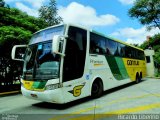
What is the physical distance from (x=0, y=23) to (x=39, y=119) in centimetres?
968

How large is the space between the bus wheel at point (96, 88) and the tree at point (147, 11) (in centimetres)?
2961

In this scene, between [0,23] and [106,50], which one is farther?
[0,23]

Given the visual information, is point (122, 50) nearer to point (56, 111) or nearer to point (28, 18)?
point (56, 111)

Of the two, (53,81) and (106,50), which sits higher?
(106,50)

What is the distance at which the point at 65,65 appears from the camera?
773cm

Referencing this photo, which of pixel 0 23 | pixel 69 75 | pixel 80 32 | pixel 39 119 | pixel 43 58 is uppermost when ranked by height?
pixel 0 23

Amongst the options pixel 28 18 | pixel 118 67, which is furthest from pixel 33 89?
pixel 28 18

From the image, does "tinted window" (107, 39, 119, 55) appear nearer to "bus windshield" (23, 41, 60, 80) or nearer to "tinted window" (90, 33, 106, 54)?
"tinted window" (90, 33, 106, 54)

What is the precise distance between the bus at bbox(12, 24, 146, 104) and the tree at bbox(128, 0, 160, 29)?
2834 cm

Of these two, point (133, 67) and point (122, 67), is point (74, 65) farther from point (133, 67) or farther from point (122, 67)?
point (133, 67)

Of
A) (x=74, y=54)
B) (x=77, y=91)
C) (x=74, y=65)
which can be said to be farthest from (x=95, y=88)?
(x=74, y=54)

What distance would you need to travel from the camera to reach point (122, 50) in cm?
1353

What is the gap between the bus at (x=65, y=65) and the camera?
755cm

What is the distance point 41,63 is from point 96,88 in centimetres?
322
